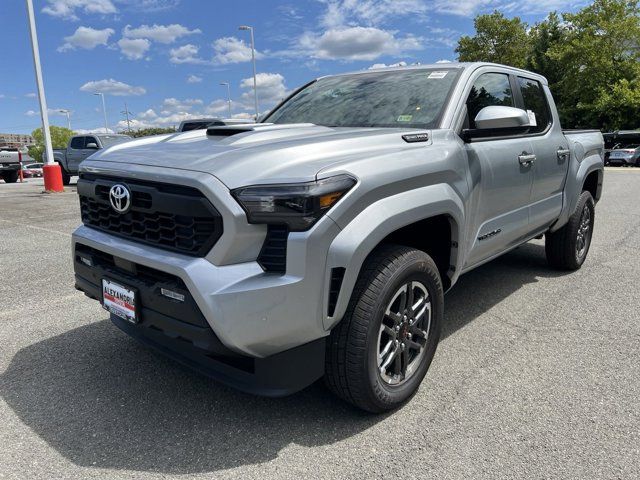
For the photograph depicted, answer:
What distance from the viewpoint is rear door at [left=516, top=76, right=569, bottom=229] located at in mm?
3998

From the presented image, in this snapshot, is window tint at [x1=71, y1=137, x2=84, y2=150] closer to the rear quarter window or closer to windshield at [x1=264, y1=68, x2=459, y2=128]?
the rear quarter window

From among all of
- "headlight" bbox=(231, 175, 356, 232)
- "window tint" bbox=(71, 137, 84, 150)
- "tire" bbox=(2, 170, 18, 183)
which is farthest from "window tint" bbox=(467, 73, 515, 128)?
"tire" bbox=(2, 170, 18, 183)

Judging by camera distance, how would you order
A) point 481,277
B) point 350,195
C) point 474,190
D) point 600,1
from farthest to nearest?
point 600,1
point 481,277
point 474,190
point 350,195

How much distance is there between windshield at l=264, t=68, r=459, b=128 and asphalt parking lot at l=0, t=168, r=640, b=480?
1.55 m

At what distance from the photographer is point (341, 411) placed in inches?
103

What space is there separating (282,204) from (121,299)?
1.00 meters

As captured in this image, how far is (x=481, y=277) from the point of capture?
198 inches

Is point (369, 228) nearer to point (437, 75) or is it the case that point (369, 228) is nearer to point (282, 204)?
point (282, 204)

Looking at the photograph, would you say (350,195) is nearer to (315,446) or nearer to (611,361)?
(315,446)

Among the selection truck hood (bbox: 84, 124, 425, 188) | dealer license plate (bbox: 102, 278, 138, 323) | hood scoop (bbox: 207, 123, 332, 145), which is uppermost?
hood scoop (bbox: 207, 123, 332, 145)

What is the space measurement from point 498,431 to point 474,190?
1.40 meters

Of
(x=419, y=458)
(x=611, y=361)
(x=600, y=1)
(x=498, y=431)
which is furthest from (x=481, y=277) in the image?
(x=600, y=1)

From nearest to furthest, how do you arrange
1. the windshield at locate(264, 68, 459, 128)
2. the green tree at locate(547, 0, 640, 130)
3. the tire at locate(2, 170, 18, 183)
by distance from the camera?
the windshield at locate(264, 68, 459, 128), the tire at locate(2, 170, 18, 183), the green tree at locate(547, 0, 640, 130)

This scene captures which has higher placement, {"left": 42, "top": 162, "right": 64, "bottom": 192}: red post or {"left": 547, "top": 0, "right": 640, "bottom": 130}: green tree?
{"left": 547, "top": 0, "right": 640, "bottom": 130}: green tree
